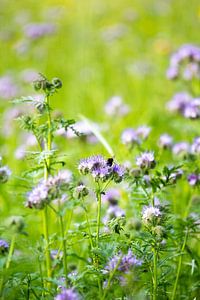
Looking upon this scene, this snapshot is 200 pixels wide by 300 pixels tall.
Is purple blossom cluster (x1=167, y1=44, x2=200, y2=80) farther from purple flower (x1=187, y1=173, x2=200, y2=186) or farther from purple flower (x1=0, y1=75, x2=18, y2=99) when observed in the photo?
purple flower (x1=187, y1=173, x2=200, y2=186)

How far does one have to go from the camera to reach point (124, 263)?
1607 millimetres

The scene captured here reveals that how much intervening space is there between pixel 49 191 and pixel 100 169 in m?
0.20

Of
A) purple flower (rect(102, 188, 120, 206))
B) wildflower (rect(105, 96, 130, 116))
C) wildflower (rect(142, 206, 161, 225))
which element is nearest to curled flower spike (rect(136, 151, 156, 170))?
wildflower (rect(142, 206, 161, 225))

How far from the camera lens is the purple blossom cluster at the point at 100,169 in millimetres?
1643

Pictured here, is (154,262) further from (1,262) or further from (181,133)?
(181,133)

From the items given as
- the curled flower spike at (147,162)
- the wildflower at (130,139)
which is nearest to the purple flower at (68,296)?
the curled flower spike at (147,162)

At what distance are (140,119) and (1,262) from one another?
258 centimetres

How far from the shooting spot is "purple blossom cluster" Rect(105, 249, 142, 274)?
1595mm

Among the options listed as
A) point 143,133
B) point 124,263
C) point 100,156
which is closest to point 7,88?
point 143,133

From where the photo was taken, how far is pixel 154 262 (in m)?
1.66

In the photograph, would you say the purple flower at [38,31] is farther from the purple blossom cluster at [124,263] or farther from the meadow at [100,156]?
the purple blossom cluster at [124,263]

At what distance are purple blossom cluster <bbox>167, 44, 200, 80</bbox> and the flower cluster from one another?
2.11 meters

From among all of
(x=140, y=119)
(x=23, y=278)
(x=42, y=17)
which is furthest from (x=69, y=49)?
(x=23, y=278)

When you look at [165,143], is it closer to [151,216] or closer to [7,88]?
[151,216]
